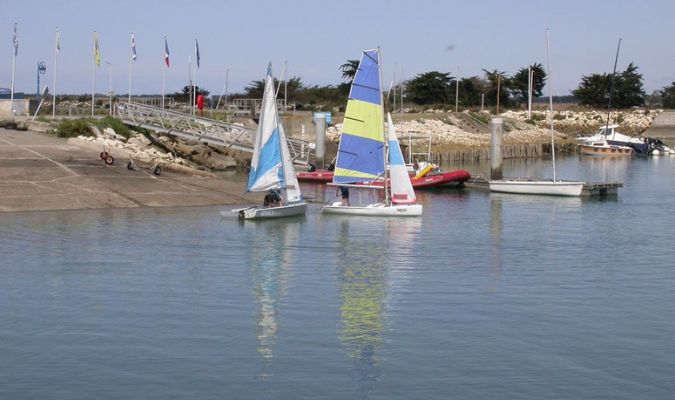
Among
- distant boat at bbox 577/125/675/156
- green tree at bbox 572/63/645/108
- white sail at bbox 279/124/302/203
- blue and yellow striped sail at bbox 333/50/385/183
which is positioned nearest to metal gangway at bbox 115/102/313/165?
blue and yellow striped sail at bbox 333/50/385/183

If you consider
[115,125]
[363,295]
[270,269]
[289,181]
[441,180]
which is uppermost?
[115,125]

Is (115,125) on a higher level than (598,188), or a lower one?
higher

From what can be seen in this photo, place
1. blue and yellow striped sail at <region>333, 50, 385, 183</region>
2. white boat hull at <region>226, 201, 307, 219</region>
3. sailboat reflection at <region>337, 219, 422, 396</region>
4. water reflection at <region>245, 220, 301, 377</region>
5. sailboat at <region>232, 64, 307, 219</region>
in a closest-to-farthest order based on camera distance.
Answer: sailboat reflection at <region>337, 219, 422, 396</region> < water reflection at <region>245, 220, 301, 377</region> < white boat hull at <region>226, 201, 307, 219</region> < sailboat at <region>232, 64, 307, 219</region> < blue and yellow striped sail at <region>333, 50, 385, 183</region>

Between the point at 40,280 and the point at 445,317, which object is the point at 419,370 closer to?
the point at 445,317

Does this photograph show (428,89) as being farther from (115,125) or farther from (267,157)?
(267,157)

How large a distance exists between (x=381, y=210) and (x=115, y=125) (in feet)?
90.8

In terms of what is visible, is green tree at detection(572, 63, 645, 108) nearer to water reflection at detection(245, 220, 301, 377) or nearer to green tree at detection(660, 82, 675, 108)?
green tree at detection(660, 82, 675, 108)

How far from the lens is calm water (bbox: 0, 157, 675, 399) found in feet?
71.6

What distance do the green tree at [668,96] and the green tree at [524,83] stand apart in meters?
19.9

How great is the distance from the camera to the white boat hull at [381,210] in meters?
48.2

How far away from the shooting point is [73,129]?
66.0m

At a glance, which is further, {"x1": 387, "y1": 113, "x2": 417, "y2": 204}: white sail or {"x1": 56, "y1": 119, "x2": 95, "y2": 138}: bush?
{"x1": 56, "y1": 119, "x2": 95, "y2": 138}: bush

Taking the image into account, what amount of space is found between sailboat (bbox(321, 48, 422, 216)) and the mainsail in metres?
3.09

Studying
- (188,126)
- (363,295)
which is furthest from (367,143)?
(188,126)
